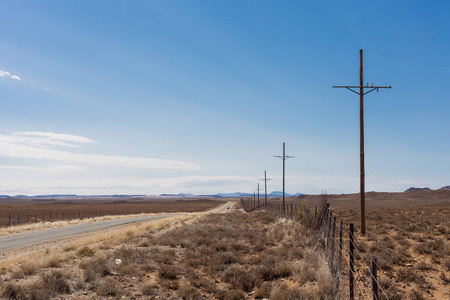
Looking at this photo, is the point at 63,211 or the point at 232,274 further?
the point at 63,211

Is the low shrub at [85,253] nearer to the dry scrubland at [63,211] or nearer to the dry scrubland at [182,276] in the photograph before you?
the dry scrubland at [182,276]

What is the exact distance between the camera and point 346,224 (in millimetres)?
25984

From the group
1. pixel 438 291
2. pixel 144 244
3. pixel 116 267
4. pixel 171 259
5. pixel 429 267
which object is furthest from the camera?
pixel 144 244

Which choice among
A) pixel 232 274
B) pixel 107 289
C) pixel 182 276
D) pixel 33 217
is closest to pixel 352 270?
pixel 232 274

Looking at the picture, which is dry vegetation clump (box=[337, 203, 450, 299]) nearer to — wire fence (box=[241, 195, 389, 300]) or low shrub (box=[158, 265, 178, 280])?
wire fence (box=[241, 195, 389, 300])

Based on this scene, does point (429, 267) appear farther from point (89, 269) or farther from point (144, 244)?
point (144, 244)

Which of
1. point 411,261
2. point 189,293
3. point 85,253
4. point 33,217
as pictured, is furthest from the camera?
point 33,217

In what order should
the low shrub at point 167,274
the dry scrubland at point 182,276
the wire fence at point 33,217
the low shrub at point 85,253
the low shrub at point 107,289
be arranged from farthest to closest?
the wire fence at point 33,217, the low shrub at point 85,253, the low shrub at point 167,274, the low shrub at point 107,289, the dry scrubland at point 182,276

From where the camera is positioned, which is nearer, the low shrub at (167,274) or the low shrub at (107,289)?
the low shrub at (107,289)

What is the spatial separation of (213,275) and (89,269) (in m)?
4.29

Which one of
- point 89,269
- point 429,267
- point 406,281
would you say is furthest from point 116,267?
point 429,267

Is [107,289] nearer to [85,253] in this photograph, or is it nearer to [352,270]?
[352,270]

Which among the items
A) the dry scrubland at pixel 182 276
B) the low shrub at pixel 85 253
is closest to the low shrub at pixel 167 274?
the dry scrubland at pixel 182 276

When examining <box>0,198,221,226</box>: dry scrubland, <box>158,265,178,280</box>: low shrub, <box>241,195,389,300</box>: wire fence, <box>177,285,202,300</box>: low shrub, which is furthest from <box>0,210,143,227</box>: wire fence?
<box>241,195,389,300</box>: wire fence
